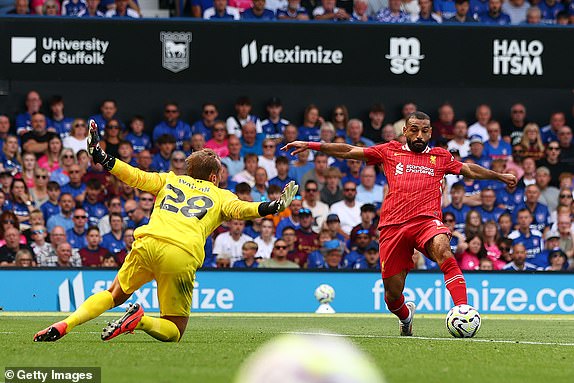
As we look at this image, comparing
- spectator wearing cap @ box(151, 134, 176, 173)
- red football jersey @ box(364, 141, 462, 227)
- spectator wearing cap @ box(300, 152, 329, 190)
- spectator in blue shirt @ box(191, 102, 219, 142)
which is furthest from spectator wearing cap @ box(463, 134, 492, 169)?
red football jersey @ box(364, 141, 462, 227)

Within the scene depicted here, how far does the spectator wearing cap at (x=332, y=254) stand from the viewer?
18422 mm

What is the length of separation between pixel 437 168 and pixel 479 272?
22.7 feet

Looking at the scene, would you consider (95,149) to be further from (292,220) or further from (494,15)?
(494,15)

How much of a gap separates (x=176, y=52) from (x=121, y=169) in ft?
37.1

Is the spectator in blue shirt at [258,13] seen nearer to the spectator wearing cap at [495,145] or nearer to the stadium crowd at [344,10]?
the stadium crowd at [344,10]

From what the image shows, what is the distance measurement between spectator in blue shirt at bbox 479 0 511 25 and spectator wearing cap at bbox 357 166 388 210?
379 cm

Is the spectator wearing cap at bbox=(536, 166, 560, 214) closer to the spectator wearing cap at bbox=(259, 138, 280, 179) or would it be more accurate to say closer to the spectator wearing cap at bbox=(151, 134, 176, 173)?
→ the spectator wearing cap at bbox=(259, 138, 280, 179)

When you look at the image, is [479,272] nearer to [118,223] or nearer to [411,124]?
[118,223]

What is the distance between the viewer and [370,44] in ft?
68.2

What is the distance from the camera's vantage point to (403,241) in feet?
37.3

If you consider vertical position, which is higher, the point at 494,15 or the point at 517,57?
the point at 494,15

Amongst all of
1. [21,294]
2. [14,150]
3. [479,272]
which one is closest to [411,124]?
[479,272]

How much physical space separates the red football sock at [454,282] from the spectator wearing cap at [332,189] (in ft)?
28.3

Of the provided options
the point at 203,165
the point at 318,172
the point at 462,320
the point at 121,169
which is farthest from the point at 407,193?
the point at 318,172
